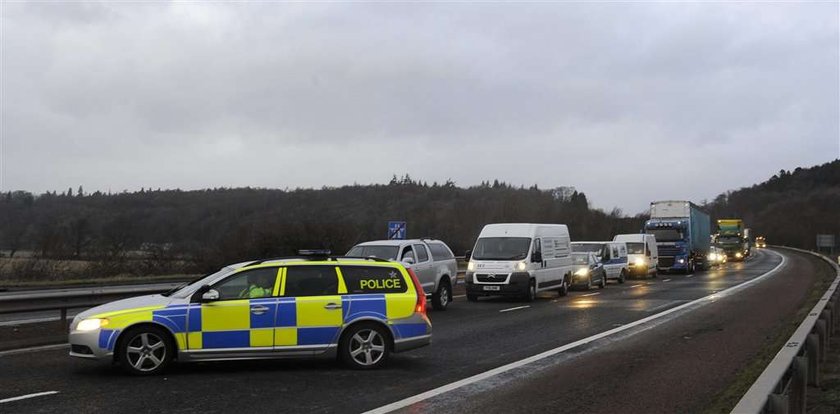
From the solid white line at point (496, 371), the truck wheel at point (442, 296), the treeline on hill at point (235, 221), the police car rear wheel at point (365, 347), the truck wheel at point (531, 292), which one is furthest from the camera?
the treeline on hill at point (235, 221)

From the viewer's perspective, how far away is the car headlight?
8.74 m

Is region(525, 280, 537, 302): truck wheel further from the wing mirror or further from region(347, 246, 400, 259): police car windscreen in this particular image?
→ the wing mirror

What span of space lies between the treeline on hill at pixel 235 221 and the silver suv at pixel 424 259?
2191cm

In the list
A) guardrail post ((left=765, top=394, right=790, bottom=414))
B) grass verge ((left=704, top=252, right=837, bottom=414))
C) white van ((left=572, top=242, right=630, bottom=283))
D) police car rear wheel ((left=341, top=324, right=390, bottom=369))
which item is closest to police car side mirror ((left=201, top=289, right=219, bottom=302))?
police car rear wheel ((left=341, top=324, right=390, bottom=369))

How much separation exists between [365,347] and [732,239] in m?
70.6

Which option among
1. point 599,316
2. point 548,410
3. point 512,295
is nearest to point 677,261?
point 512,295

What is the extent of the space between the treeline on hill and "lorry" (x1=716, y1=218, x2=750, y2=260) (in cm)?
2573

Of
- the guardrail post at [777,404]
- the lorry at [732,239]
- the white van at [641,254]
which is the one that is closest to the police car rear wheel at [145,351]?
the guardrail post at [777,404]

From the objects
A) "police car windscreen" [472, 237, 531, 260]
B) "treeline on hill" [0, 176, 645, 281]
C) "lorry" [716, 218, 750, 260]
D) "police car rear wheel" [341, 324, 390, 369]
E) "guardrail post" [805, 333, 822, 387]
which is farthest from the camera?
"lorry" [716, 218, 750, 260]

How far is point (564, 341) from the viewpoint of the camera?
12.5 metres

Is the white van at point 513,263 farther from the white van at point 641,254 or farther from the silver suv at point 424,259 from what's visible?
the white van at point 641,254

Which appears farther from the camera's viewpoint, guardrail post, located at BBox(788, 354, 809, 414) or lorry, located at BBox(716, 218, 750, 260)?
lorry, located at BBox(716, 218, 750, 260)

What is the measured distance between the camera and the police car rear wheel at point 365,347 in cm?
950

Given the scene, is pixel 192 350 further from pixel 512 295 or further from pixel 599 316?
pixel 512 295
